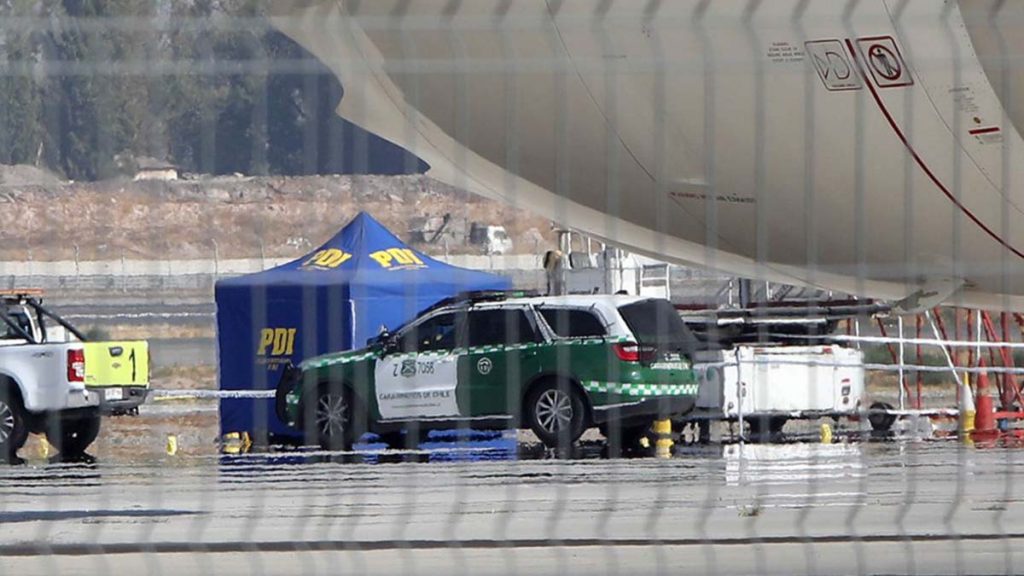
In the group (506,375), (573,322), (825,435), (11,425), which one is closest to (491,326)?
(573,322)

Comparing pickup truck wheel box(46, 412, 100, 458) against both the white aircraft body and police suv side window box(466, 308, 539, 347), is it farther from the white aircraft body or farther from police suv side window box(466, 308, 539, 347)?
the white aircraft body

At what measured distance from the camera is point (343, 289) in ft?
18.4

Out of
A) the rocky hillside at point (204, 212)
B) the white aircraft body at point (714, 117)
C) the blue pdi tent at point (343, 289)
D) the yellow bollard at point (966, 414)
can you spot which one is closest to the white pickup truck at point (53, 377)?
the blue pdi tent at point (343, 289)

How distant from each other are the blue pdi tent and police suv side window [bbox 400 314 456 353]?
4341mm

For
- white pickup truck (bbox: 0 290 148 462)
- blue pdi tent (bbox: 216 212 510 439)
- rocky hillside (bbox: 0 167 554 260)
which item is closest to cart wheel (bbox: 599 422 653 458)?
white pickup truck (bbox: 0 290 148 462)

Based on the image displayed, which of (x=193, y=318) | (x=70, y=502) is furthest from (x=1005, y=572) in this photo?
(x=70, y=502)

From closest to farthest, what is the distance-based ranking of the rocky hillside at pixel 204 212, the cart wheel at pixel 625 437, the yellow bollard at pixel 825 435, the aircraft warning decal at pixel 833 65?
the rocky hillside at pixel 204 212, the aircraft warning decal at pixel 833 65, the cart wheel at pixel 625 437, the yellow bollard at pixel 825 435

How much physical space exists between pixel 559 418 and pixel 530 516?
4.76m

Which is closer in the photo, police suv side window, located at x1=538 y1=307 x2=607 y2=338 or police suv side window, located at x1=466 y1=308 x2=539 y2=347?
police suv side window, located at x1=538 y1=307 x2=607 y2=338

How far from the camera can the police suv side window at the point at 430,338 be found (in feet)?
36.5

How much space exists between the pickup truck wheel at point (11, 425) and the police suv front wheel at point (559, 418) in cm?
310

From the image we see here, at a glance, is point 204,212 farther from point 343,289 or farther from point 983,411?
point 983,411

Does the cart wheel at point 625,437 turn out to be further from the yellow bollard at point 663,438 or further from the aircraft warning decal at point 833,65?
the aircraft warning decal at point 833,65

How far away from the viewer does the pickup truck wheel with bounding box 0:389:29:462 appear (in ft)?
30.6
